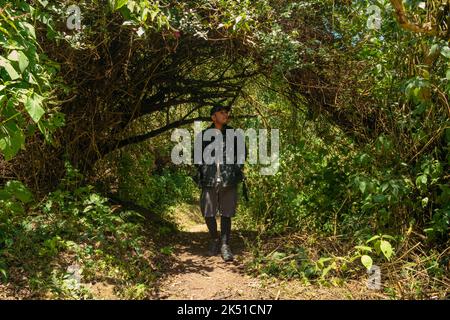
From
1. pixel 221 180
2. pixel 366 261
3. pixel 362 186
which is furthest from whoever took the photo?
pixel 221 180

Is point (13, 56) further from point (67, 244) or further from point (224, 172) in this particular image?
point (224, 172)

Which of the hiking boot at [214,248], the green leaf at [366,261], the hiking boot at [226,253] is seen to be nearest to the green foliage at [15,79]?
the green leaf at [366,261]

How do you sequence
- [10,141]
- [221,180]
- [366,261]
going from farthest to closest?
[221,180] → [366,261] → [10,141]

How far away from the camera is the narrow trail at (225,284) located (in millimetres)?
3699

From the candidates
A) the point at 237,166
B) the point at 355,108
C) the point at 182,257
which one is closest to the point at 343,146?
the point at 355,108

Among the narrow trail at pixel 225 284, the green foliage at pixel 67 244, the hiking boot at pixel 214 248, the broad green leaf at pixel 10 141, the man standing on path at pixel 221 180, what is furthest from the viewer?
the hiking boot at pixel 214 248

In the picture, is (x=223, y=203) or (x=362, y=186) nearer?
(x=362, y=186)

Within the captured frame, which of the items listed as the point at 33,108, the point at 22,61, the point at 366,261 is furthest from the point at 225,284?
the point at 22,61

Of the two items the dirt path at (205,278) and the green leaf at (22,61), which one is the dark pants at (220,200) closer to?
the dirt path at (205,278)

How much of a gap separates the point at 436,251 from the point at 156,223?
3507mm

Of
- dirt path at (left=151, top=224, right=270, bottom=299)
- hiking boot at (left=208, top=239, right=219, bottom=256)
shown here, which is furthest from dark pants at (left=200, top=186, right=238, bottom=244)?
dirt path at (left=151, top=224, right=270, bottom=299)

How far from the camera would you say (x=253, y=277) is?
4.34 metres

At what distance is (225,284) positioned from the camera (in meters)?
4.16

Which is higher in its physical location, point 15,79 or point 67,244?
point 15,79
